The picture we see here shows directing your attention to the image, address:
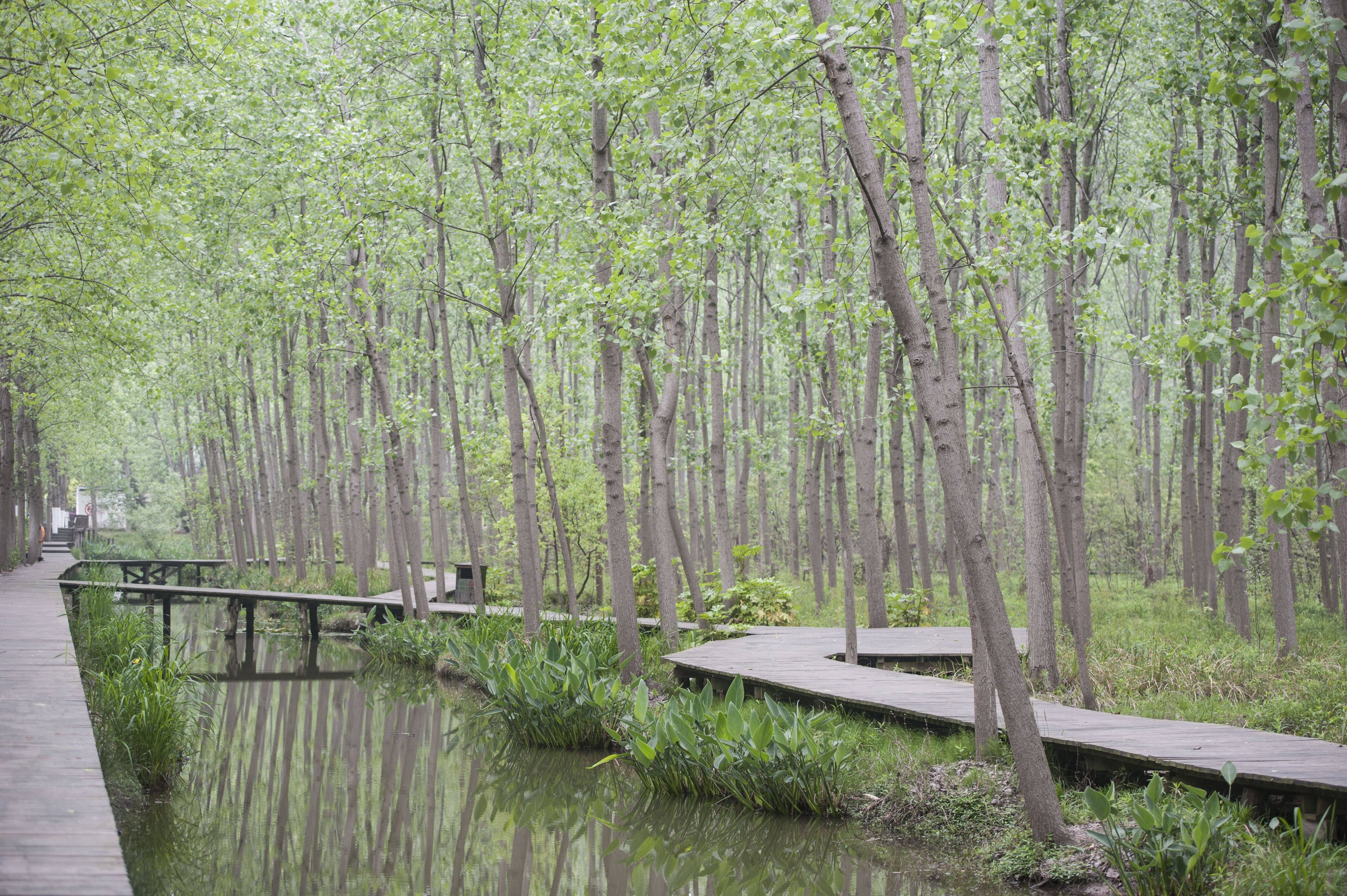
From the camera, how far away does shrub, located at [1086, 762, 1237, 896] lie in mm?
4520

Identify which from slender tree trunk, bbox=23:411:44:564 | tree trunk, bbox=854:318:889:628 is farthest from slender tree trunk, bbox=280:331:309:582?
tree trunk, bbox=854:318:889:628

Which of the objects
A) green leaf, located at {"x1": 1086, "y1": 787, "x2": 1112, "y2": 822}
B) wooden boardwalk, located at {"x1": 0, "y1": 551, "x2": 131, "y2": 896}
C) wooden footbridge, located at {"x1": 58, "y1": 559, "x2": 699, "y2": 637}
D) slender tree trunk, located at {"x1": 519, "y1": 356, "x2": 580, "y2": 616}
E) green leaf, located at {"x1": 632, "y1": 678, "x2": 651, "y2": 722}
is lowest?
wooden footbridge, located at {"x1": 58, "y1": 559, "x2": 699, "y2": 637}

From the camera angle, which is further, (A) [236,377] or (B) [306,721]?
(A) [236,377]

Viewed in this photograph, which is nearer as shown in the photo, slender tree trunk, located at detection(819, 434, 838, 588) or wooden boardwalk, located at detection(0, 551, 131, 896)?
wooden boardwalk, located at detection(0, 551, 131, 896)

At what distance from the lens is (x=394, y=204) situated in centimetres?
1164

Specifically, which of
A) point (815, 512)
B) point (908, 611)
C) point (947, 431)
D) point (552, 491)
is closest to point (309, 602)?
point (552, 491)

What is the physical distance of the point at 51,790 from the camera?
14.9 feet

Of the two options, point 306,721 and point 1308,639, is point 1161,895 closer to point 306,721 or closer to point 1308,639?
point 1308,639

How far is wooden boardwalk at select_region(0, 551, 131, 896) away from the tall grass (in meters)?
0.34

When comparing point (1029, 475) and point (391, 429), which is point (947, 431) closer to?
point (1029, 475)

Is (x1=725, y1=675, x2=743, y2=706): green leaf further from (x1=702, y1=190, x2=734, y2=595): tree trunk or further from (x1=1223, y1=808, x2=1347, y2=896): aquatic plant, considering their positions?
(x1=702, y1=190, x2=734, y2=595): tree trunk

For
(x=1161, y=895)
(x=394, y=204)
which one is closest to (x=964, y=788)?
(x=1161, y=895)

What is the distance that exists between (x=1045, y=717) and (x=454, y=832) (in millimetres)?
4281

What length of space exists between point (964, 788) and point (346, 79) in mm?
12641
